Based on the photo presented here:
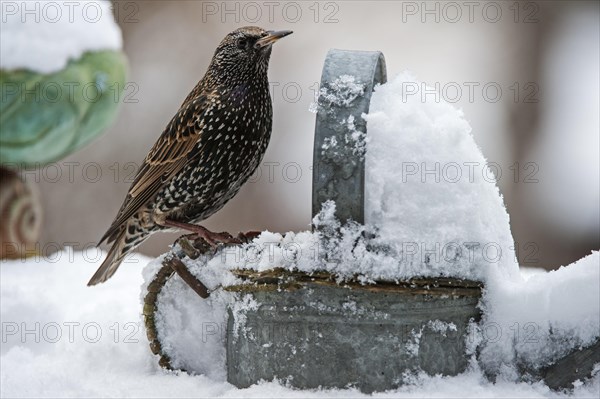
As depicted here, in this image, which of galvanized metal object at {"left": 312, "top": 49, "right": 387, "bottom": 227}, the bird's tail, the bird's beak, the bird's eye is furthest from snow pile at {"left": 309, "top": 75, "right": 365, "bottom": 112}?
the bird's tail

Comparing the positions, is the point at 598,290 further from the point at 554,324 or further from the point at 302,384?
the point at 302,384

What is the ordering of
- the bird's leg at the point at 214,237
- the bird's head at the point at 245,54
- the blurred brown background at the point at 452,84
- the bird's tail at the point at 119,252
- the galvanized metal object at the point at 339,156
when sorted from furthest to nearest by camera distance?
the blurred brown background at the point at 452,84
the bird's tail at the point at 119,252
the bird's head at the point at 245,54
the bird's leg at the point at 214,237
the galvanized metal object at the point at 339,156

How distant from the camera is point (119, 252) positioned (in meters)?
2.97

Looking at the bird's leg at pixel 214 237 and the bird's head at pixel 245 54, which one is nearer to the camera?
the bird's leg at pixel 214 237

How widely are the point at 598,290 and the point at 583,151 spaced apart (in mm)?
4140

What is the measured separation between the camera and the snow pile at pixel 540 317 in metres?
1.84

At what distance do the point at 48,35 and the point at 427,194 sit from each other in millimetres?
1604

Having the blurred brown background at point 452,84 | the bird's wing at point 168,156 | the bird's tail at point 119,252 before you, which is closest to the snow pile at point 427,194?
the bird's wing at point 168,156

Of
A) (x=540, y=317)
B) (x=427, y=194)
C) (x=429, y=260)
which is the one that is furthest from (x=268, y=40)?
(x=540, y=317)

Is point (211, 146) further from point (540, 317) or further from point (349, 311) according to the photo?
point (540, 317)

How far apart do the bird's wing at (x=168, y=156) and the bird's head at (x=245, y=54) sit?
139mm

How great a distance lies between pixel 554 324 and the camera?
1.88 m

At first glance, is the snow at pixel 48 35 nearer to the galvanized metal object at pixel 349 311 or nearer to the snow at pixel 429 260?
the snow at pixel 429 260

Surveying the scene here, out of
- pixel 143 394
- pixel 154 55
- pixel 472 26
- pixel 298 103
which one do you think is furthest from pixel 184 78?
pixel 143 394
